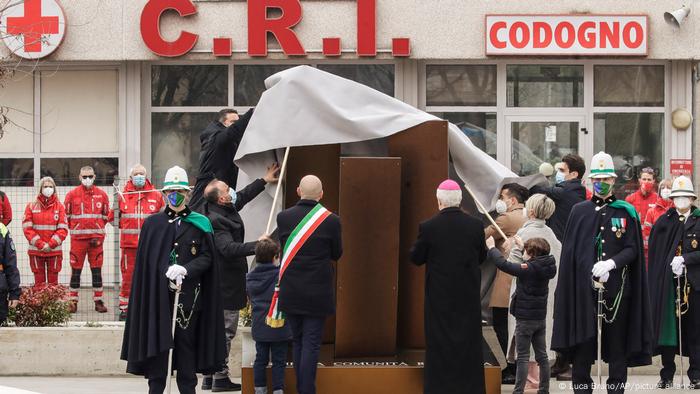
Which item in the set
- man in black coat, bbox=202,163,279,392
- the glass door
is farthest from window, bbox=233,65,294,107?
man in black coat, bbox=202,163,279,392

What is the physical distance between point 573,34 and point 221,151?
905cm

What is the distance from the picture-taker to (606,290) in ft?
35.6

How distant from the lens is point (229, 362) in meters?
13.5

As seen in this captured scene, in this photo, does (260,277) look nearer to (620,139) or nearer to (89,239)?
(89,239)

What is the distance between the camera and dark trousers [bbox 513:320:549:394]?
11.7 metres

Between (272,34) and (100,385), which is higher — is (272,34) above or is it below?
above

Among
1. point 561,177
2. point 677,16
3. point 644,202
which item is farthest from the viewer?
point 677,16

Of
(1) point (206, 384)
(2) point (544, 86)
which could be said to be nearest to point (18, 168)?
(2) point (544, 86)

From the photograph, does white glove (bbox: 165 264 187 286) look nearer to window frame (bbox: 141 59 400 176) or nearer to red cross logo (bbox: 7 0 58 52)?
window frame (bbox: 141 59 400 176)

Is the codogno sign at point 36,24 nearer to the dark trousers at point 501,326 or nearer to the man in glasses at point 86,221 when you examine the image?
the man in glasses at point 86,221

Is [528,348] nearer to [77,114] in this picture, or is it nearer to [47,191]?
[47,191]

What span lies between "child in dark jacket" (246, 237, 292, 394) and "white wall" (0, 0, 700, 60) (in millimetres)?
9655

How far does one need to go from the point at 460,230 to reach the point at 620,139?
10821mm

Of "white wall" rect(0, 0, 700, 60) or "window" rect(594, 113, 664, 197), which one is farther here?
"window" rect(594, 113, 664, 197)
